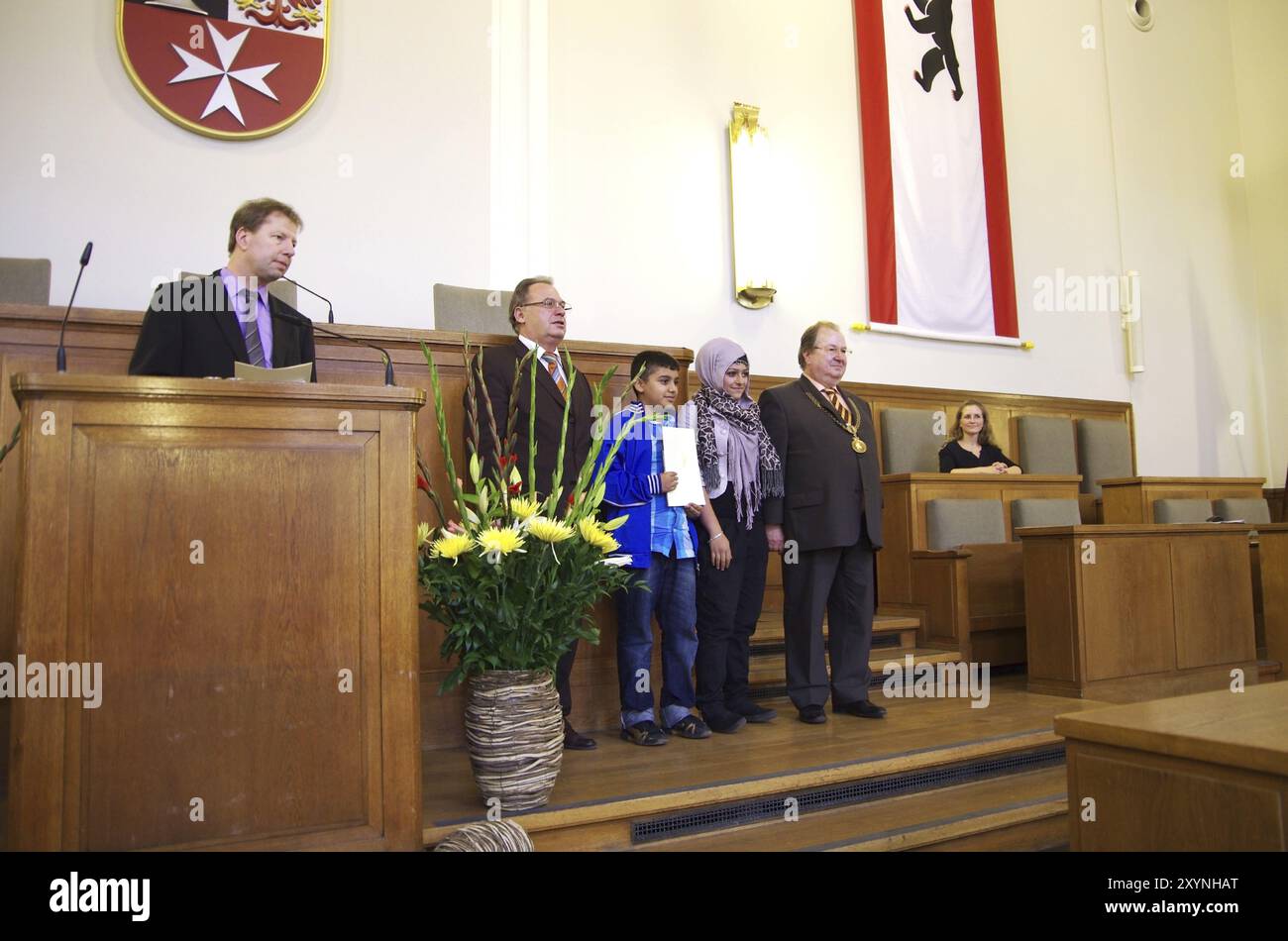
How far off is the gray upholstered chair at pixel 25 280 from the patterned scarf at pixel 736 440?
8.38 feet

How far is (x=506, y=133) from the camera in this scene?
5.15 metres

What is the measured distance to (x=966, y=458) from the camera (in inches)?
208

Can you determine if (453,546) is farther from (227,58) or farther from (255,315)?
(227,58)

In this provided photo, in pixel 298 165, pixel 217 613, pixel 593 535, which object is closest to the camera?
pixel 217 613

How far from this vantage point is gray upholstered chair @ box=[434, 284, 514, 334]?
4.38 m

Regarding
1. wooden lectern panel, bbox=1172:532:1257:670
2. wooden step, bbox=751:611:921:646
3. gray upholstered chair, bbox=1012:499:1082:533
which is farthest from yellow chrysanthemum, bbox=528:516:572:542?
gray upholstered chair, bbox=1012:499:1082:533

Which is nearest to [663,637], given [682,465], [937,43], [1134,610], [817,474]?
[682,465]

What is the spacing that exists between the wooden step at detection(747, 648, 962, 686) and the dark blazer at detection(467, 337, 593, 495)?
3.75ft

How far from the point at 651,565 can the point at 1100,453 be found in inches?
191

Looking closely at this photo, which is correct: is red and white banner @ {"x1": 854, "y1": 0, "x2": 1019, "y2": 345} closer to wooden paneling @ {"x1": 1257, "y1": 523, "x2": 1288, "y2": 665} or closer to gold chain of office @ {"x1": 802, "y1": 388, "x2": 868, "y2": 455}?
wooden paneling @ {"x1": 1257, "y1": 523, "x2": 1288, "y2": 665}
